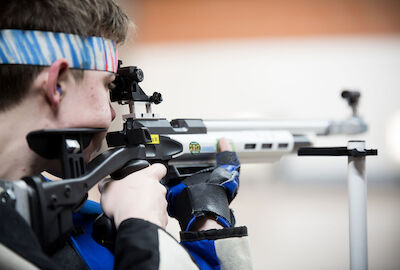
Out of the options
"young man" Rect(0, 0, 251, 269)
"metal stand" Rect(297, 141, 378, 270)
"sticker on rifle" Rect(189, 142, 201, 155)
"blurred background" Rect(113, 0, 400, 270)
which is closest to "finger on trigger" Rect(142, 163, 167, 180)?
"young man" Rect(0, 0, 251, 269)

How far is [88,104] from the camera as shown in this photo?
68 centimetres

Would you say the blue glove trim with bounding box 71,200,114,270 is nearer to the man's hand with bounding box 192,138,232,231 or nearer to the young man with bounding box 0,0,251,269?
the young man with bounding box 0,0,251,269

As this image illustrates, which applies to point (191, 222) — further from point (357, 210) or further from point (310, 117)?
point (310, 117)

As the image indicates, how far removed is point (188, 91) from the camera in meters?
2.15

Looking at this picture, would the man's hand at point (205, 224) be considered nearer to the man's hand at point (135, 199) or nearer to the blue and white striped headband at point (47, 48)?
the man's hand at point (135, 199)

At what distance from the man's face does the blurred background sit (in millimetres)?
1448

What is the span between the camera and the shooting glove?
84cm

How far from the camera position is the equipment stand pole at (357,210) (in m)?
1.00

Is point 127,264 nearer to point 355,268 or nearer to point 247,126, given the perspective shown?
point 355,268

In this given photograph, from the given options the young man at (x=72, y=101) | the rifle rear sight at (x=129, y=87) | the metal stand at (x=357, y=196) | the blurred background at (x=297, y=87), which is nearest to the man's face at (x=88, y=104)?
the young man at (x=72, y=101)

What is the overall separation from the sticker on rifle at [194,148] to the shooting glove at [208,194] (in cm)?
5

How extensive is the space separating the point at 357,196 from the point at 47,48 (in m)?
0.77

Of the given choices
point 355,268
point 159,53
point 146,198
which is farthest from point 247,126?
point 159,53

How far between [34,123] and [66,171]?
97 millimetres
